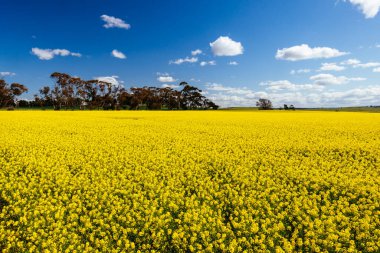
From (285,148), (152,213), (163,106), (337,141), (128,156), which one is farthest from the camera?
(163,106)

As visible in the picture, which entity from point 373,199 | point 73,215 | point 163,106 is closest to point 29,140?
point 73,215

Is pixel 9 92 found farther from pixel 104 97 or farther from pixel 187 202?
pixel 187 202

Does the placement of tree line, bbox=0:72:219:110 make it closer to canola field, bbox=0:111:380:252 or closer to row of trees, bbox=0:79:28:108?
row of trees, bbox=0:79:28:108

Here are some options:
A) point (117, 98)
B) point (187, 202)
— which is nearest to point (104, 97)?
point (117, 98)

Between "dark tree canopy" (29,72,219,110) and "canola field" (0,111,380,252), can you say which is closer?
"canola field" (0,111,380,252)

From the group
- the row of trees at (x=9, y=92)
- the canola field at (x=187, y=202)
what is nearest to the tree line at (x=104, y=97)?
the row of trees at (x=9, y=92)

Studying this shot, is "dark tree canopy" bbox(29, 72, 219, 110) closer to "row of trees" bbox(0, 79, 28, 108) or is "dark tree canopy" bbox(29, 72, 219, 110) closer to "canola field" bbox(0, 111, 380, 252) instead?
"row of trees" bbox(0, 79, 28, 108)

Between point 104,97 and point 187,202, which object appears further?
point 104,97

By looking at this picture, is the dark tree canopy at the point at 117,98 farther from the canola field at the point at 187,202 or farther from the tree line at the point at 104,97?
the canola field at the point at 187,202

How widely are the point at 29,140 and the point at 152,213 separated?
13.4 metres

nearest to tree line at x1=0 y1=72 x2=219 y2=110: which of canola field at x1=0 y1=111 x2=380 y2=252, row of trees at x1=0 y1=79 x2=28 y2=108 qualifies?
row of trees at x1=0 y1=79 x2=28 y2=108

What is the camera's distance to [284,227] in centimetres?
646

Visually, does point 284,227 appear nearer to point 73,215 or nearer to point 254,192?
point 254,192

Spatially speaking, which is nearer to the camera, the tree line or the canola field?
the canola field
